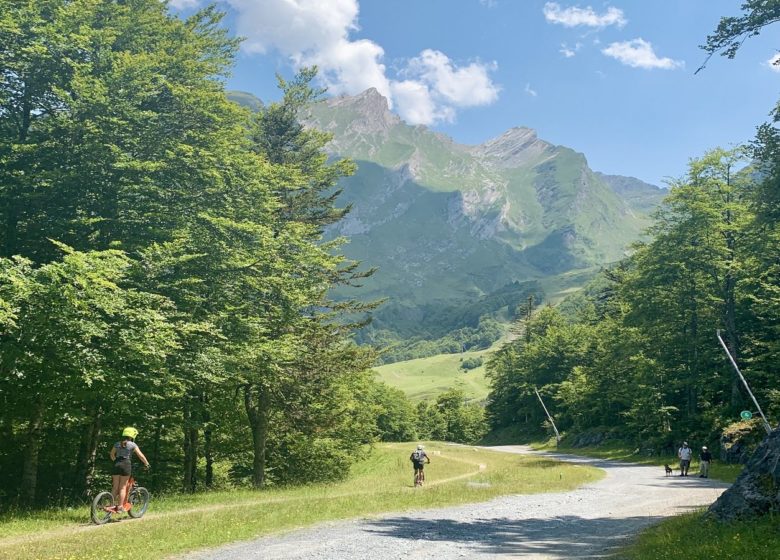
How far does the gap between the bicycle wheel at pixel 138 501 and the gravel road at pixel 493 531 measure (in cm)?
536

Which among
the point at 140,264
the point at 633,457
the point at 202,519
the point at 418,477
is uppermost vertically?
Answer: the point at 140,264

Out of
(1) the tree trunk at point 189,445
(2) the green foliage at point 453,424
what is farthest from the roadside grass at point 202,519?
(2) the green foliage at point 453,424

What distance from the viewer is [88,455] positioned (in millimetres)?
20797

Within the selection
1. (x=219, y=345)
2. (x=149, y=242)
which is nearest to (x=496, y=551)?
(x=219, y=345)

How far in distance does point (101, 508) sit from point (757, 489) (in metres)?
17.1

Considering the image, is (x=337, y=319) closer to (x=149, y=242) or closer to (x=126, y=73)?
(x=149, y=242)

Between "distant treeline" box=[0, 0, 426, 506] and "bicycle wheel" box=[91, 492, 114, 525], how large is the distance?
3402mm

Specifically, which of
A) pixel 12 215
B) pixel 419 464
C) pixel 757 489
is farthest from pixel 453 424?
pixel 757 489

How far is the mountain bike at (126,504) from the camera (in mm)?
14880

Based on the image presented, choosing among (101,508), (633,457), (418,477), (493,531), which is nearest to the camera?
(493,531)

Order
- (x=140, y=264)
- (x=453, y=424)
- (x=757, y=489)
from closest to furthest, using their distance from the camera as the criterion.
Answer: (x=757, y=489)
(x=140, y=264)
(x=453, y=424)

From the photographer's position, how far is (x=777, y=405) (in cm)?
3266

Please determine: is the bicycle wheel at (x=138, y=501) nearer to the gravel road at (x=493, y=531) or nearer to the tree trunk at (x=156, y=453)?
the gravel road at (x=493, y=531)

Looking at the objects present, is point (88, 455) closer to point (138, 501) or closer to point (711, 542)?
point (138, 501)
